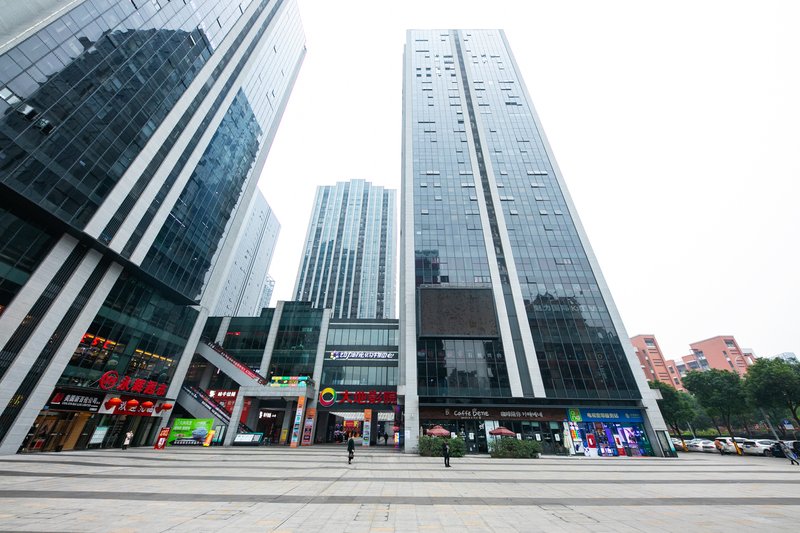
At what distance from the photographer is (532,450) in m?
29.5

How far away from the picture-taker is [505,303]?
40.8 metres

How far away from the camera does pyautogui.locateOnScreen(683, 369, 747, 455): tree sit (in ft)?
151

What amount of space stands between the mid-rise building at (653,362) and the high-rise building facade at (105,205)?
115m

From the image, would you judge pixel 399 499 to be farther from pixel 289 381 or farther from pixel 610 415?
pixel 610 415

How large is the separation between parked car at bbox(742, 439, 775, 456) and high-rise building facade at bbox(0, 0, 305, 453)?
2679 inches

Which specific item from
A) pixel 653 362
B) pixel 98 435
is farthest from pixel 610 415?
pixel 653 362

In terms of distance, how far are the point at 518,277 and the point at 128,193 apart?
4656 centimetres

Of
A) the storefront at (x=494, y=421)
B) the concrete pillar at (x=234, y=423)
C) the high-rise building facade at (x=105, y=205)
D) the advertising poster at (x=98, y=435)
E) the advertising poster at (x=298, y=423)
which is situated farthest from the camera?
the advertising poster at (x=298, y=423)

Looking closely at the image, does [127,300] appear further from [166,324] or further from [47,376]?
[47,376]

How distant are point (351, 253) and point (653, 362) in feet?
345

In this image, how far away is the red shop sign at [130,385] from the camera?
28.0 metres

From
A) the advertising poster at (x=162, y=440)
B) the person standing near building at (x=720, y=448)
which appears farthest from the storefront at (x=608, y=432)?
the advertising poster at (x=162, y=440)

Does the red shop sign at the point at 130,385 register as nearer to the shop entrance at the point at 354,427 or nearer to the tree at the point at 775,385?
the shop entrance at the point at 354,427

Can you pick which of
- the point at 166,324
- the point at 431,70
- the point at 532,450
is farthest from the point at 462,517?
the point at 431,70
